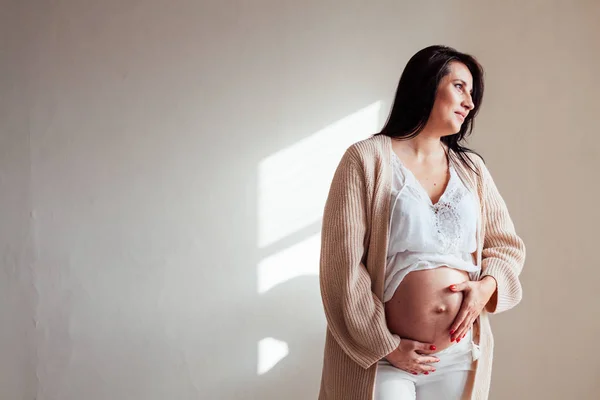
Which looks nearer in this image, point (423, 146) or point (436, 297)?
point (436, 297)

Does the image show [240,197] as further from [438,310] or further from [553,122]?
[553,122]

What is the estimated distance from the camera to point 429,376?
151 cm

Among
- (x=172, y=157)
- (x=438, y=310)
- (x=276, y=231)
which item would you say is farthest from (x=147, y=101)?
(x=438, y=310)

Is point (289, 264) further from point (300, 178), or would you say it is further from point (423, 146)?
point (423, 146)

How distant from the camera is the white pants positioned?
1.48m

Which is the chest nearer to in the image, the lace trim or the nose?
the lace trim

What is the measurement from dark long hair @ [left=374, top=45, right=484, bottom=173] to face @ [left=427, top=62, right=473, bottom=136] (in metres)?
0.01

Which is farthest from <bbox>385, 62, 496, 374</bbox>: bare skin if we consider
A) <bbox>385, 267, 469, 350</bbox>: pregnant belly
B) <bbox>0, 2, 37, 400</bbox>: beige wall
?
<bbox>0, 2, 37, 400</bbox>: beige wall

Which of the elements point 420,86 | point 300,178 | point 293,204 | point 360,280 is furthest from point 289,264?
point 420,86

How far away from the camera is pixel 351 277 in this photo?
1483 millimetres

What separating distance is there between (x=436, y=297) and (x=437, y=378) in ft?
0.69

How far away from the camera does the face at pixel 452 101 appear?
158 centimetres

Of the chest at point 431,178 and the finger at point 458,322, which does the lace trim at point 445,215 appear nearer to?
the chest at point 431,178

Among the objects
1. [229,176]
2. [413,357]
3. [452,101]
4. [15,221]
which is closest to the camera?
[413,357]
